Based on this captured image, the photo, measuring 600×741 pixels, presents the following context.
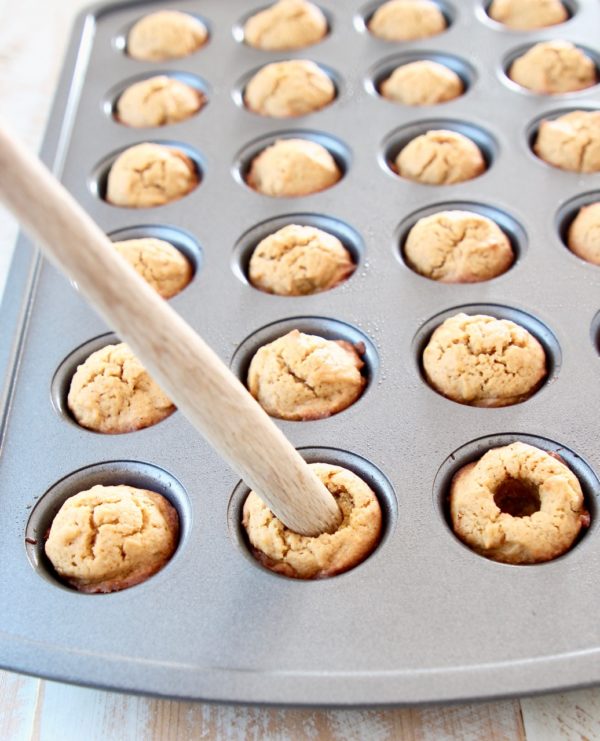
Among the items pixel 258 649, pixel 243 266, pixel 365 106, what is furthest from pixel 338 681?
pixel 365 106

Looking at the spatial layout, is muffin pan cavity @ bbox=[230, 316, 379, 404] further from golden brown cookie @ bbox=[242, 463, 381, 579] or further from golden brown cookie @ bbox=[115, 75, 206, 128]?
golden brown cookie @ bbox=[115, 75, 206, 128]

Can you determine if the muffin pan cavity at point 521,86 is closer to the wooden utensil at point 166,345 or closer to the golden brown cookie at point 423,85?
the golden brown cookie at point 423,85

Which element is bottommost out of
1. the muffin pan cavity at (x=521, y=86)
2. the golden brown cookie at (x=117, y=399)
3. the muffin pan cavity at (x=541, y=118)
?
the golden brown cookie at (x=117, y=399)

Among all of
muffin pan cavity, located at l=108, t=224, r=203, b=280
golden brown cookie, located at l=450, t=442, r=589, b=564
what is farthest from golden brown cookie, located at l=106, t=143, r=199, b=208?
golden brown cookie, located at l=450, t=442, r=589, b=564

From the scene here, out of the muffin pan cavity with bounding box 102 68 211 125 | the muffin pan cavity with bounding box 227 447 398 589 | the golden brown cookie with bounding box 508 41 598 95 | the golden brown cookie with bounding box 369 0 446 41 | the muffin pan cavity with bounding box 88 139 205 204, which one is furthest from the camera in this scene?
the golden brown cookie with bounding box 369 0 446 41

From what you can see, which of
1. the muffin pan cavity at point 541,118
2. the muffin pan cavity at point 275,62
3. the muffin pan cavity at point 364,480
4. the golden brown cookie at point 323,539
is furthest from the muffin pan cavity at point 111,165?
the golden brown cookie at point 323,539

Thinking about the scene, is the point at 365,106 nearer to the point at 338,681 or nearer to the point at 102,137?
the point at 102,137
